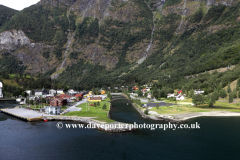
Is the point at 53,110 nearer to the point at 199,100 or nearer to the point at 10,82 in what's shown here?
the point at 199,100

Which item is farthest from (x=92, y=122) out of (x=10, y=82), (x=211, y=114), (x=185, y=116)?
(x=10, y=82)

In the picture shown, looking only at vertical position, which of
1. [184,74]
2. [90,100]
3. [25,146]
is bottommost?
[25,146]

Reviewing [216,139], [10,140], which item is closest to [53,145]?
[10,140]

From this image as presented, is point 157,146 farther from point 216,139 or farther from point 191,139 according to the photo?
point 216,139

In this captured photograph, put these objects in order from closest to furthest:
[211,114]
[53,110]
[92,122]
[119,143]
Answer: [119,143]
[92,122]
[53,110]
[211,114]

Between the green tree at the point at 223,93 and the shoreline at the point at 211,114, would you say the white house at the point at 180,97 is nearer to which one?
the green tree at the point at 223,93

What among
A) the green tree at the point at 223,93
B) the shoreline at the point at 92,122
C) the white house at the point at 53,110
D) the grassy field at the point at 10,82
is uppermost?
the grassy field at the point at 10,82

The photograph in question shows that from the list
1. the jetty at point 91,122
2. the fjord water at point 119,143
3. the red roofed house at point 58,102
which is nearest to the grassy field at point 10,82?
the red roofed house at point 58,102

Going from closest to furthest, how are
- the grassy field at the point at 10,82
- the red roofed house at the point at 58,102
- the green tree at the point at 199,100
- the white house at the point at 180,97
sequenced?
the red roofed house at the point at 58,102 → the green tree at the point at 199,100 → the white house at the point at 180,97 → the grassy field at the point at 10,82

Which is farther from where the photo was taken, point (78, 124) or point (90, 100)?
point (90, 100)
